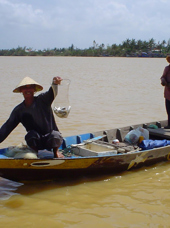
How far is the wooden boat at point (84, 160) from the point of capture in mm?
4023

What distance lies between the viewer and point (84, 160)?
4.25 m

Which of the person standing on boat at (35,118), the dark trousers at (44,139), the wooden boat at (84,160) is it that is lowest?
the wooden boat at (84,160)

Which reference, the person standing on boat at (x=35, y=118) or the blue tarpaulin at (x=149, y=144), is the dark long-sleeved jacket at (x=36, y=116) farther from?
the blue tarpaulin at (x=149, y=144)

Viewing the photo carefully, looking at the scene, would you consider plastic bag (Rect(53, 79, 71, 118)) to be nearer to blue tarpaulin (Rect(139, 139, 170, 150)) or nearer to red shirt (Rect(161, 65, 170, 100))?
blue tarpaulin (Rect(139, 139, 170, 150))

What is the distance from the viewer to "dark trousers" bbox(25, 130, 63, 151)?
13.8ft

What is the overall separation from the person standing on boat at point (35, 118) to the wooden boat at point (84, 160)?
247 mm

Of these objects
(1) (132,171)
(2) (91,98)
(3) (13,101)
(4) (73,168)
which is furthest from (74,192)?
(2) (91,98)

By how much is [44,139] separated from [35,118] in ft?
0.98

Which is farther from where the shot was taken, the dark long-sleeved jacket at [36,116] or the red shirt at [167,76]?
the red shirt at [167,76]

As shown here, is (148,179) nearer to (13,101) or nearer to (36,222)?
(36,222)

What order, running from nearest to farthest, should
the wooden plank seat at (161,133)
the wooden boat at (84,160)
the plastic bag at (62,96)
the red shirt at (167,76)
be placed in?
the wooden boat at (84,160)
the plastic bag at (62,96)
the wooden plank seat at (161,133)
the red shirt at (167,76)

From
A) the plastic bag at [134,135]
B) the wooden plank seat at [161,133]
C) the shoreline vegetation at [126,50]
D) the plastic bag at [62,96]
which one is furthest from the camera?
the shoreline vegetation at [126,50]

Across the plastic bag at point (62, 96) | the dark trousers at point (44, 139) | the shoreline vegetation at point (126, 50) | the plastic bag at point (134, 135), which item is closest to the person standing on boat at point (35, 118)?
the dark trousers at point (44, 139)

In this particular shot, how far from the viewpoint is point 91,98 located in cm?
1184
